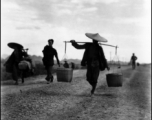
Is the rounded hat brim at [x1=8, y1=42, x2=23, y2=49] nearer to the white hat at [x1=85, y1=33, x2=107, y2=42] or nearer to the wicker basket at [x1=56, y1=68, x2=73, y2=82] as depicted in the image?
the wicker basket at [x1=56, y1=68, x2=73, y2=82]

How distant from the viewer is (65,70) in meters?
11.7

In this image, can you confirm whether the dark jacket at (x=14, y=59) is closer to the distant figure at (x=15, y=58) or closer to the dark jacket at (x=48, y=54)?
the distant figure at (x=15, y=58)

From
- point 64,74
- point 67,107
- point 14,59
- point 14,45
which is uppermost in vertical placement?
point 14,45

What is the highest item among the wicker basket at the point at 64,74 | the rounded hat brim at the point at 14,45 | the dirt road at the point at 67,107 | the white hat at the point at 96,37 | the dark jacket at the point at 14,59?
the white hat at the point at 96,37

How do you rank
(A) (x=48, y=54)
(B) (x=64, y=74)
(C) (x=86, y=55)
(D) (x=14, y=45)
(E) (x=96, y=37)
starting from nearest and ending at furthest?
(E) (x=96, y=37), (C) (x=86, y=55), (B) (x=64, y=74), (A) (x=48, y=54), (D) (x=14, y=45)

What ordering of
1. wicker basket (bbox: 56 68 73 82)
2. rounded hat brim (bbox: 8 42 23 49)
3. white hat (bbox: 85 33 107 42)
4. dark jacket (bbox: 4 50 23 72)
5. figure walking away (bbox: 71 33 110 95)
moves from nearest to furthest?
white hat (bbox: 85 33 107 42) → figure walking away (bbox: 71 33 110 95) → wicker basket (bbox: 56 68 73 82) → rounded hat brim (bbox: 8 42 23 49) → dark jacket (bbox: 4 50 23 72)

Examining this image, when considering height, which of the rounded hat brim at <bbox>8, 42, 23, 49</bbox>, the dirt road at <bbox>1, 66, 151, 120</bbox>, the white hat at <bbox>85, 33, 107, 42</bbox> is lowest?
the dirt road at <bbox>1, 66, 151, 120</bbox>

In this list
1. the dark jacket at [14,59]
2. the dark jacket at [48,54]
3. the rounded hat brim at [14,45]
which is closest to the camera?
the dark jacket at [48,54]

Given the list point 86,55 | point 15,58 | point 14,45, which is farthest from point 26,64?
point 86,55

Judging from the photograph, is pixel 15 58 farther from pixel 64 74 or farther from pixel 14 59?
pixel 64 74

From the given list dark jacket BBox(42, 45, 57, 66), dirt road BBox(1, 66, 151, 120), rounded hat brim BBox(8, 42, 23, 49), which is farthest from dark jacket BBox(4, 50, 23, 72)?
dirt road BBox(1, 66, 151, 120)

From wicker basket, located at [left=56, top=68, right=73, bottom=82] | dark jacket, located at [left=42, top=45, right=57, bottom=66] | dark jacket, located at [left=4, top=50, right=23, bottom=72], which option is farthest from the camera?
dark jacket, located at [left=4, top=50, right=23, bottom=72]

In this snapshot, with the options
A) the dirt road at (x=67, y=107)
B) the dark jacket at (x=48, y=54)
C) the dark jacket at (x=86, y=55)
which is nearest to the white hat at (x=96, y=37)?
the dark jacket at (x=86, y=55)

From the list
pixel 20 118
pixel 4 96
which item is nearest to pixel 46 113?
pixel 20 118
